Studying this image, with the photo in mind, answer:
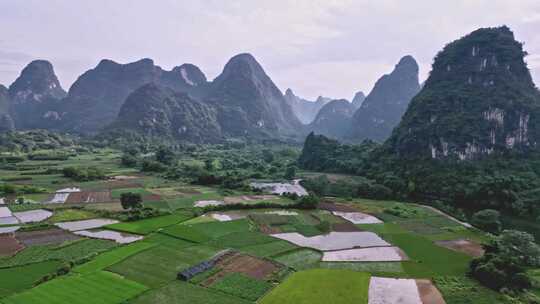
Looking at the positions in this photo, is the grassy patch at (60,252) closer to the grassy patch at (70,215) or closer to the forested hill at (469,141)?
the grassy patch at (70,215)

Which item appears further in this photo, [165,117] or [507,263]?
[165,117]

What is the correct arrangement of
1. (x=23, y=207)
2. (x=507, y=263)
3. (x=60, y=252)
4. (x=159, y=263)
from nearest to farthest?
(x=507, y=263) → (x=159, y=263) → (x=60, y=252) → (x=23, y=207)

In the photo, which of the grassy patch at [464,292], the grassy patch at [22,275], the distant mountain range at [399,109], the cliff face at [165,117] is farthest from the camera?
the cliff face at [165,117]

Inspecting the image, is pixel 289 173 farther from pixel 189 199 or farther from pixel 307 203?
pixel 189 199

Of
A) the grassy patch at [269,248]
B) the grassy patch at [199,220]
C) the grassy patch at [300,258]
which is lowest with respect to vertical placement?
the grassy patch at [300,258]

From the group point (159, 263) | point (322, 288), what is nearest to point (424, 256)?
point (322, 288)

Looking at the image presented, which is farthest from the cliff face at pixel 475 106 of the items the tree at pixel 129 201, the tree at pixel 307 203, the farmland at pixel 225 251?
the tree at pixel 129 201

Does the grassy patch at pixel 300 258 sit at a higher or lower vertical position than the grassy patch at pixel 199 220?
lower

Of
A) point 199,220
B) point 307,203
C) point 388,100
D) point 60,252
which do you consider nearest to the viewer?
point 60,252
